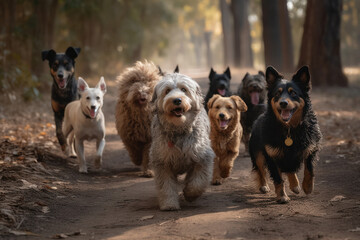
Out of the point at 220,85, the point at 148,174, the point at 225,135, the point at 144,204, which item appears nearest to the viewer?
the point at 144,204

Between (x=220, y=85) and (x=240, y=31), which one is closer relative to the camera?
(x=220, y=85)

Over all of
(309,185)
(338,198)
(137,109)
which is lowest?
(338,198)

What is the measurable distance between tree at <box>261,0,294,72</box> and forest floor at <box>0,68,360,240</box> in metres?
15.2

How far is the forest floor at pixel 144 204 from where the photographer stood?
493 cm

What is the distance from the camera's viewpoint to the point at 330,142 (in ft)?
34.5

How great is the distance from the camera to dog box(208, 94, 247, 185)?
7.43m

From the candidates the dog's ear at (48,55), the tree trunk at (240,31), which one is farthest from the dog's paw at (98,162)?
the tree trunk at (240,31)

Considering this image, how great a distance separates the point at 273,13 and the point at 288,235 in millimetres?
22443

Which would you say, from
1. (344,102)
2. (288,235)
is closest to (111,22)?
(344,102)

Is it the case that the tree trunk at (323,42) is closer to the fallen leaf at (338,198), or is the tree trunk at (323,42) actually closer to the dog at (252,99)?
the dog at (252,99)

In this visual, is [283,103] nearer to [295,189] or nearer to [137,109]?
[295,189]

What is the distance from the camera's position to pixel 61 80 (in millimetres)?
9289

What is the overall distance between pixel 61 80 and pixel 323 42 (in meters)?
12.5

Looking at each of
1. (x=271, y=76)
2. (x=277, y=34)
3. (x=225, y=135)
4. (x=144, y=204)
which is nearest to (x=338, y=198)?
(x=271, y=76)
